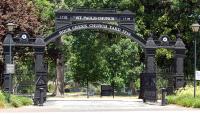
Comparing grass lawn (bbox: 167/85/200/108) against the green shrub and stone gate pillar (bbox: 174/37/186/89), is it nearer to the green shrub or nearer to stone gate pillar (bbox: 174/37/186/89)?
stone gate pillar (bbox: 174/37/186/89)

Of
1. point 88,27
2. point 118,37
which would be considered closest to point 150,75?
point 88,27

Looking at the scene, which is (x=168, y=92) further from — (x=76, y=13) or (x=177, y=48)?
(x=76, y=13)

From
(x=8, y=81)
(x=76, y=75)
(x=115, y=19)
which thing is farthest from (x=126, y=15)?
(x=76, y=75)

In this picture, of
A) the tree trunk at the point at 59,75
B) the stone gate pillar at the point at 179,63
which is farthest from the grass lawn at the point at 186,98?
the tree trunk at the point at 59,75

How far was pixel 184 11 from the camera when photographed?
4675 centimetres

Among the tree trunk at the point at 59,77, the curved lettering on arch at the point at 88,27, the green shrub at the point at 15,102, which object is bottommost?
the green shrub at the point at 15,102

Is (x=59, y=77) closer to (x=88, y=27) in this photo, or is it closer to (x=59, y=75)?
(x=59, y=75)

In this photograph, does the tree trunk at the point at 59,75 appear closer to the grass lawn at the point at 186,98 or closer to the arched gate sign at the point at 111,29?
the arched gate sign at the point at 111,29

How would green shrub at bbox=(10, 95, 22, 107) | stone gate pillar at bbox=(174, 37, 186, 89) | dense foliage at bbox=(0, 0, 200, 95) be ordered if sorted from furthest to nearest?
dense foliage at bbox=(0, 0, 200, 95) → stone gate pillar at bbox=(174, 37, 186, 89) → green shrub at bbox=(10, 95, 22, 107)

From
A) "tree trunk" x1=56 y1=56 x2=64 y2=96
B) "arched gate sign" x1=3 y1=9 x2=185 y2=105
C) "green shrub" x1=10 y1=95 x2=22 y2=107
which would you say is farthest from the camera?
"tree trunk" x1=56 y1=56 x2=64 y2=96

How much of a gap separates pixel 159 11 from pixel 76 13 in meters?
15.4

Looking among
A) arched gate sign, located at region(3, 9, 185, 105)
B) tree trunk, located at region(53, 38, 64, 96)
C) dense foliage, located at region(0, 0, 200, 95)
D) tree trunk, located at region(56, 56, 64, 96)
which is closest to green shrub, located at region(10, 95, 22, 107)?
arched gate sign, located at region(3, 9, 185, 105)

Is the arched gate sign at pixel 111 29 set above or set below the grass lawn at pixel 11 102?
above

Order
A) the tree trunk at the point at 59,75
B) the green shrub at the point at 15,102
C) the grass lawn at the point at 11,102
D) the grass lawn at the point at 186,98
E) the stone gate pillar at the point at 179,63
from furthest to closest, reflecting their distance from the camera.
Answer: the tree trunk at the point at 59,75, the stone gate pillar at the point at 179,63, the grass lawn at the point at 186,98, the green shrub at the point at 15,102, the grass lawn at the point at 11,102
